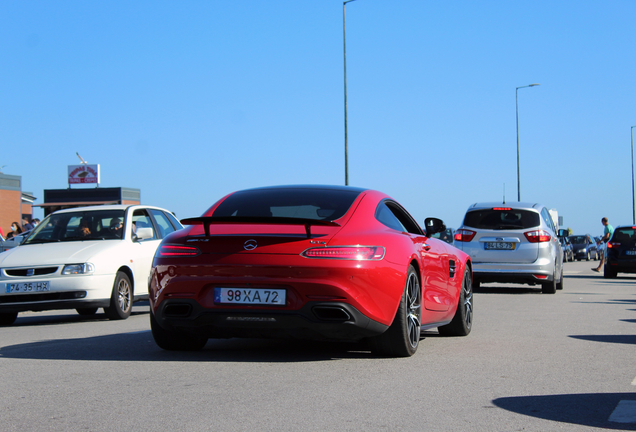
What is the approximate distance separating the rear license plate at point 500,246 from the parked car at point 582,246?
4167 centimetres

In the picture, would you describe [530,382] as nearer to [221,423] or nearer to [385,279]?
[385,279]

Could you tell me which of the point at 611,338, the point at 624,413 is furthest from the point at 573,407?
the point at 611,338

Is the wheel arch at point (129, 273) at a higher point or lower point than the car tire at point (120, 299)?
higher

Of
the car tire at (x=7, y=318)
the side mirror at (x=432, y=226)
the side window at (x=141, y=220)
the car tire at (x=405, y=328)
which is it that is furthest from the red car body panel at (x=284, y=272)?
the side window at (x=141, y=220)

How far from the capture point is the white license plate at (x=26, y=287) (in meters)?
10.4

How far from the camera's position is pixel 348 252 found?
252 inches

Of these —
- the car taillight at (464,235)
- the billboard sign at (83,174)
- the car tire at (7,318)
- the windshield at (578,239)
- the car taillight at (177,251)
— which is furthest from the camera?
the billboard sign at (83,174)

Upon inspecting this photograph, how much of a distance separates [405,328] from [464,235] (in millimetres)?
10856

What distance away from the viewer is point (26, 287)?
10.4 m

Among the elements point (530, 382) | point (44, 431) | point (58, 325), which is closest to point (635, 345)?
point (530, 382)

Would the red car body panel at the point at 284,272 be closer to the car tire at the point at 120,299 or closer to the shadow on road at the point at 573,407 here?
the shadow on road at the point at 573,407

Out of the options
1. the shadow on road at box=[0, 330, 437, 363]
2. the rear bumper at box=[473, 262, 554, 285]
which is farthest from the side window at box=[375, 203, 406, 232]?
the rear bumper at box=[473, 262, 554, 285]

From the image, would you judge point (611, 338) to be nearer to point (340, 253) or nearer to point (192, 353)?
point (340, 253)

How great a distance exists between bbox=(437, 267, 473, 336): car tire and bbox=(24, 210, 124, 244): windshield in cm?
506
